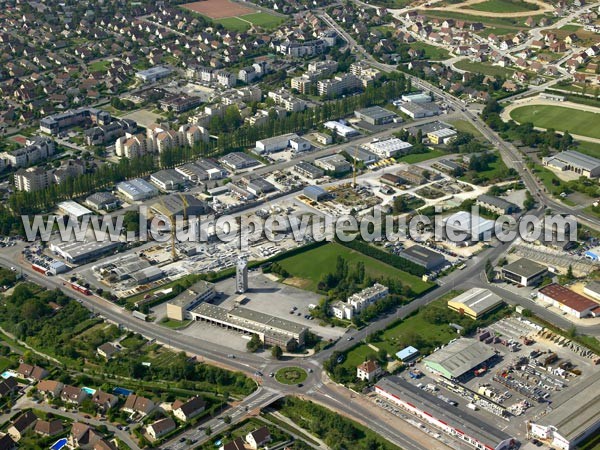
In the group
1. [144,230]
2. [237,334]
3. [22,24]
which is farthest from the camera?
[22,24]

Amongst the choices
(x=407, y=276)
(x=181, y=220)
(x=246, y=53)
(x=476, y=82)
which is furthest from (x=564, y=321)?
(x=246, y=53)

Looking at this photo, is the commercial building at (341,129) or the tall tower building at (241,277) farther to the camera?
the commercial building at (341,129)

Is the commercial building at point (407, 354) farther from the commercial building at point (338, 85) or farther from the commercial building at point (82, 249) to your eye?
the commercial building at point (338, 85)

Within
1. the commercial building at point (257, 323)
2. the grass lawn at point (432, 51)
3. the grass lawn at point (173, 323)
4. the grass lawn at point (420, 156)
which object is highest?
the grass lawn at point (432, 51)

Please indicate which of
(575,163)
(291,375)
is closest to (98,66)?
(575,163)

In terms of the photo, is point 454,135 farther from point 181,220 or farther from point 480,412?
point 480,412

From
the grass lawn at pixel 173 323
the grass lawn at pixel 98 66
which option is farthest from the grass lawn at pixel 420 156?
the grass lawn at pixel 98 66
